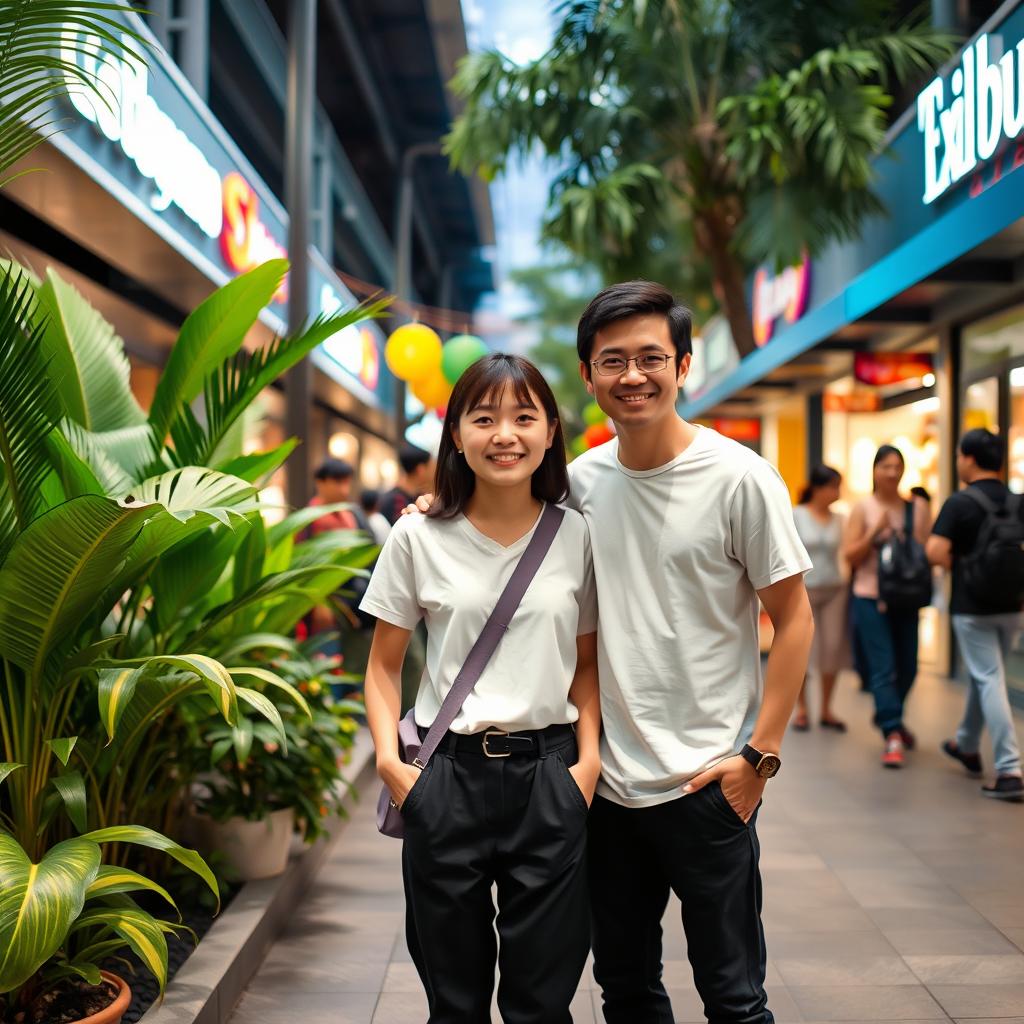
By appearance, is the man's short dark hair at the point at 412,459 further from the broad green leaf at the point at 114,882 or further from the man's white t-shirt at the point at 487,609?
the man's white t-shirt at the point at 487,609

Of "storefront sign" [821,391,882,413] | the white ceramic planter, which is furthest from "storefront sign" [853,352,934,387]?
the white ceramic planter

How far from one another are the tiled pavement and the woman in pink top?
504 millimetres

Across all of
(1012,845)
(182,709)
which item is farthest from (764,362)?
(182,709)

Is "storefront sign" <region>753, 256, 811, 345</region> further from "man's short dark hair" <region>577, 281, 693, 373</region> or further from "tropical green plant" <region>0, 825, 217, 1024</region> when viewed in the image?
"tropical green plant" <region>0, 825, 217, 1024</region>

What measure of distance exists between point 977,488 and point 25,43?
15.9 ft

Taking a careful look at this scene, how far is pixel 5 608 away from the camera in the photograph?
266cm

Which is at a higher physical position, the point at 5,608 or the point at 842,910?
the point at 5,608

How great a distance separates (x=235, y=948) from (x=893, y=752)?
4.37 m

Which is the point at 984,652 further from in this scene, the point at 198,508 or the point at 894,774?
the point at 198,508

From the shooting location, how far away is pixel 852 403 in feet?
40.0

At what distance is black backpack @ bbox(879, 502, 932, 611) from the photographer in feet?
21.4

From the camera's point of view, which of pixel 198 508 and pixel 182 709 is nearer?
pixel 198 508

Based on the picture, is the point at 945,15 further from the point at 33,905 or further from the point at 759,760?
the point at 33,905

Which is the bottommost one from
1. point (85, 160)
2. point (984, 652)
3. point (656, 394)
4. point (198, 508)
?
point (984, 652)
